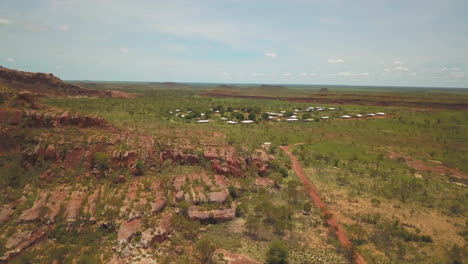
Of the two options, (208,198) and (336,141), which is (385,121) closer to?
(336,141)

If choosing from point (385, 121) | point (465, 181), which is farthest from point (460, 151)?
point (385, 121)

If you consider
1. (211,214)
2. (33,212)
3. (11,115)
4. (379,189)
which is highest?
(11,115)

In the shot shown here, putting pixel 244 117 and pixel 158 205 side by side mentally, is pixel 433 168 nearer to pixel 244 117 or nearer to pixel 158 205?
pixel 158 205

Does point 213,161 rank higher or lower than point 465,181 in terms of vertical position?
higher

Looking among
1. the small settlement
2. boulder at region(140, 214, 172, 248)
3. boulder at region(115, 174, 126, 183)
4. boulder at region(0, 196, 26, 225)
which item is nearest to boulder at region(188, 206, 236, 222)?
boulder at region(140, 214, 172, 248)

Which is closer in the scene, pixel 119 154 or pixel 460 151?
pixel 119 154

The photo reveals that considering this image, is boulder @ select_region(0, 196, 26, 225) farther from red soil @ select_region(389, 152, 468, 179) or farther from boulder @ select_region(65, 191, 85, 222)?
red soil @ select_region(389, 152, 468, 179)

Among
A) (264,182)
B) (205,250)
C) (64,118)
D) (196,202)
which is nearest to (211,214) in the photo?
(196,202)

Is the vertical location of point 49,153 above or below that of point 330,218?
above
